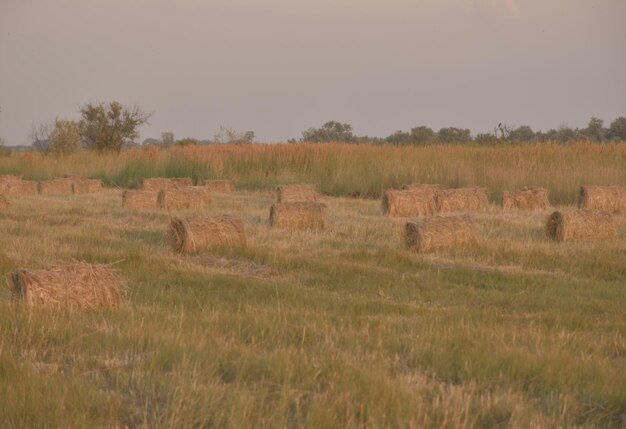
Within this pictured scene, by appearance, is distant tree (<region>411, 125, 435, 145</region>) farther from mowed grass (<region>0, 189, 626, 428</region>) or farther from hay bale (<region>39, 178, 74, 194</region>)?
mowed grass (<region>0, 189, 626, 428</region>)

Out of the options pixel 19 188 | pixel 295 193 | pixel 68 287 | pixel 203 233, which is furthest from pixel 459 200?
pixel 19 188

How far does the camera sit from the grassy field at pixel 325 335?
429 cm

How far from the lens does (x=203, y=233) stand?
10.8m

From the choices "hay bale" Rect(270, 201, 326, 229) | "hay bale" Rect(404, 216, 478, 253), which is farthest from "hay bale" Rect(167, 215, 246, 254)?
"hay bale" Rect(270, 201, 326, 229)

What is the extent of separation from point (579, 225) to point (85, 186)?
1537 cm

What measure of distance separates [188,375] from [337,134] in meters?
74.9

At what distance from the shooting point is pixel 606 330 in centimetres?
671

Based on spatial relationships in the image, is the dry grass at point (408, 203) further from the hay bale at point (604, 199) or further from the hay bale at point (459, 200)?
the hay bale at point (604, 199)

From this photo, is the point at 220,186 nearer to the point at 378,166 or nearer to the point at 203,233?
the point at 378,166

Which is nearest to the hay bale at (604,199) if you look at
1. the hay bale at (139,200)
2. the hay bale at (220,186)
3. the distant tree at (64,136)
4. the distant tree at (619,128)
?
Answer: the hay bale at (139,200)

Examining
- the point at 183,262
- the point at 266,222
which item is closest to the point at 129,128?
the point at 266,222

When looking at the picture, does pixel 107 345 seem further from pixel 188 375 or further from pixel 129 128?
pixel 129 128

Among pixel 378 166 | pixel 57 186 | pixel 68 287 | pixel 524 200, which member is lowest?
pixel 68 287

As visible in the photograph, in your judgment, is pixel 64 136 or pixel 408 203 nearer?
pixel 408 203
